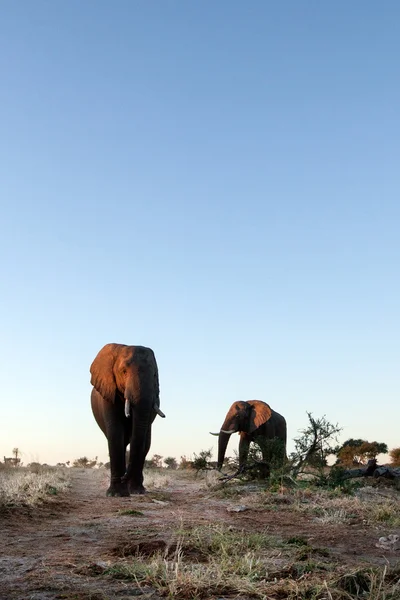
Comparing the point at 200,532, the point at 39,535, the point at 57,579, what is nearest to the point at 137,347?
the point at 39,535

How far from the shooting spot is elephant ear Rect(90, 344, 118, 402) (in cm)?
1570

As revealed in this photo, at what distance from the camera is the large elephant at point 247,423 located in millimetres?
23953

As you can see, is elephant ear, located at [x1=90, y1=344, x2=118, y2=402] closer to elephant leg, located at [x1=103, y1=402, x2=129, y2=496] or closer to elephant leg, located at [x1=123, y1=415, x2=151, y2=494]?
elephant leg, located at [x1=103, y1=402, x2=129, y2=496]

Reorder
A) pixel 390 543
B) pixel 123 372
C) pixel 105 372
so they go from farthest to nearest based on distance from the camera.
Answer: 1. pixel 105 372
2. pixel 123 372
3. pixel 390 543

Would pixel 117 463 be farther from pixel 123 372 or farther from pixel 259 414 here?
pixel 259 414

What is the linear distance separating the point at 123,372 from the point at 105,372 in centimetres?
70

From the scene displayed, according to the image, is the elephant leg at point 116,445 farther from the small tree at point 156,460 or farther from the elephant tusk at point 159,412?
the small tree at point 156,460

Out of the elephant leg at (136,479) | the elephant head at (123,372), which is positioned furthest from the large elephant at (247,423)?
the elephant leg at (136,479)

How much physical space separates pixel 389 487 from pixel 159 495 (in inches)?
278

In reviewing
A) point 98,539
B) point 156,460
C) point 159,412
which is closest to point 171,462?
point 156,460

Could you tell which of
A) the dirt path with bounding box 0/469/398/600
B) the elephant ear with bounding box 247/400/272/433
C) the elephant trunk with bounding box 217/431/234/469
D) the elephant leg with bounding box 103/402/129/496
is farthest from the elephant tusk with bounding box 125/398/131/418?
the elephant trunk with bounding box 217/431/234/469

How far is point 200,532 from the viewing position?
690 centimetres

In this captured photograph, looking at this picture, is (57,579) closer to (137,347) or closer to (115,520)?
(115,520)

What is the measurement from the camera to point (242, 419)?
24328 mm
